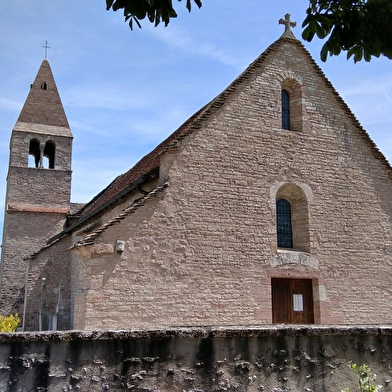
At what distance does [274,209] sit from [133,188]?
11.9 ft

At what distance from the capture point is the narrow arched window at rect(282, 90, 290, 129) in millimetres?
13052

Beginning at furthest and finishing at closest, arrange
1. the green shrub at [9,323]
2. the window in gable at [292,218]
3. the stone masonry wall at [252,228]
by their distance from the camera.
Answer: the green shrub at [9,323], the window in gable at [292,218], the stone masonry wall at [252,228]

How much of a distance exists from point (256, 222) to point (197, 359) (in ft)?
24.7

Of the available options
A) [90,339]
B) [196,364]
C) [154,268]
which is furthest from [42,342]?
[154,268]

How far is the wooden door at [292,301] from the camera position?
38.3 feet

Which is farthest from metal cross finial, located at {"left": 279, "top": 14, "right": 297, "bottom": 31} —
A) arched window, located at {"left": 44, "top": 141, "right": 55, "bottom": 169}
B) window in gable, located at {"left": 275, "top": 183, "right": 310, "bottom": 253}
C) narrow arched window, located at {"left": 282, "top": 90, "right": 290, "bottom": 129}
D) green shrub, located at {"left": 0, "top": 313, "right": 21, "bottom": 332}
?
arched window, located at {"left": 44, "top": 141, "right": 55, "bottom": 169}

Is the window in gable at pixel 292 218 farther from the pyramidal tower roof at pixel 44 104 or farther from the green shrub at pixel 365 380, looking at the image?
the pyramidal tower roof at pixel 44 104

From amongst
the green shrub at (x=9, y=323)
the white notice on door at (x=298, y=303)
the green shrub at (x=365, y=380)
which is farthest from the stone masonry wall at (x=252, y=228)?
the green shrub at (x=9, y=323)

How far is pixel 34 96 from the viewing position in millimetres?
26156

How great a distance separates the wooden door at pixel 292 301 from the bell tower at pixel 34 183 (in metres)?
13.4

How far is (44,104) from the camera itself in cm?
2627

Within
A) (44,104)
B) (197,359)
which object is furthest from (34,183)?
(197,359)

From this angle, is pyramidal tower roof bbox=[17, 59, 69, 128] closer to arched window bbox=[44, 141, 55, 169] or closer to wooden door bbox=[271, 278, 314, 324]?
arched window bbox=[44, 141, 55, 169]

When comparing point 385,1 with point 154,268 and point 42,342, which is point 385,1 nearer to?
point 42,342
